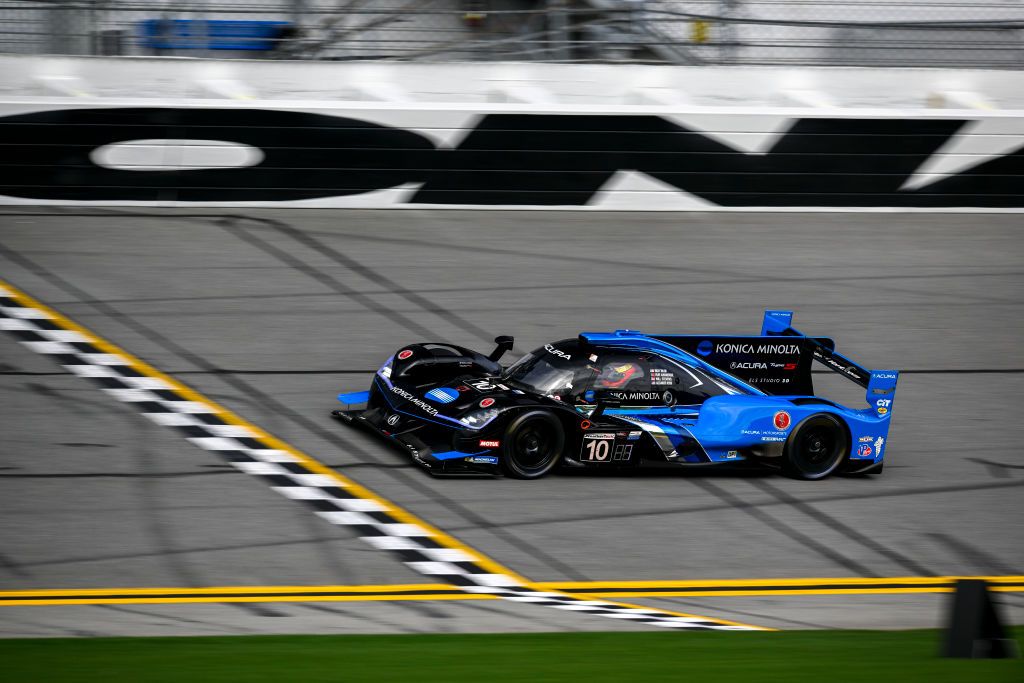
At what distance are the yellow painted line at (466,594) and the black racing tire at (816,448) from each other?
5.89 ft

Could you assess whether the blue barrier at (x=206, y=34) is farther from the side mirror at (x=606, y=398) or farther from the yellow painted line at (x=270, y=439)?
the side mirror at (x=606, y=398)

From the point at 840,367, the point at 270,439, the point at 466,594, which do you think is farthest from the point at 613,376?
the point at 466,594

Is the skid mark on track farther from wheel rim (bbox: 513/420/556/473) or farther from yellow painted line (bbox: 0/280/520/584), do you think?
wheel rim (bbox: 513/420/556/473)

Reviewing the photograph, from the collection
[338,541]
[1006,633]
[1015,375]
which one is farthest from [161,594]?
[1015,375]

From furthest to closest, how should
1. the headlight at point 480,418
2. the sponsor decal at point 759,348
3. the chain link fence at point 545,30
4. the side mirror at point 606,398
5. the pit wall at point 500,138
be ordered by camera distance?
the chain link fence at point 545,30
the pit wall at point 500,138
the sponsor decal at point 759,348
the side mirror at point 606,398
the headlight at point 480,418

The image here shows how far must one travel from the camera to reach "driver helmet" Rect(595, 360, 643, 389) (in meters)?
9.77

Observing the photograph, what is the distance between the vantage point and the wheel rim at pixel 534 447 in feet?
30.7

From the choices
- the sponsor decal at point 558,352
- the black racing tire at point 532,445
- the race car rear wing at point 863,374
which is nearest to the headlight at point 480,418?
the black racing tire at point 532,445

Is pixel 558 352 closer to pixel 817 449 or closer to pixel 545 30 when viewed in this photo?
pixel 817 449

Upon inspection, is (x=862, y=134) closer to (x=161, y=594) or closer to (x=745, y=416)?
(x=745, y=416)

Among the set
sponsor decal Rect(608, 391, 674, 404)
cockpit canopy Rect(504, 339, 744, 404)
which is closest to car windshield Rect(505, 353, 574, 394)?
cockpit canopy Rect(504, 339, 744, 404)

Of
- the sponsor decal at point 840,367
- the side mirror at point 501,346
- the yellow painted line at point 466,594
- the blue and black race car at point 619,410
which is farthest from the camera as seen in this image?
the side mirror at point 501,346

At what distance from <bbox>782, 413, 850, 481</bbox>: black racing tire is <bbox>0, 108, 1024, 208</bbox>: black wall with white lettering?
6.90m

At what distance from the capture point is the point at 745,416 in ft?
32.0
